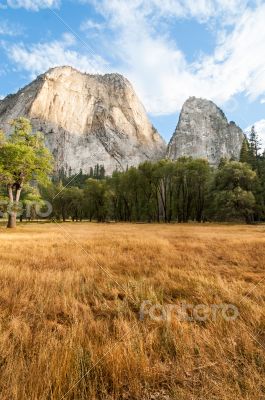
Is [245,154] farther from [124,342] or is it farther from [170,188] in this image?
[124,342]

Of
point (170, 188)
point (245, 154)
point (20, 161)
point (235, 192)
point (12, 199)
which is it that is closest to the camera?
point (20, 161)

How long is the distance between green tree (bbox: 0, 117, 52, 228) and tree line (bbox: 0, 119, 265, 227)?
0.10 m

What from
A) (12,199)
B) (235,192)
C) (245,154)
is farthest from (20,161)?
(245,154)

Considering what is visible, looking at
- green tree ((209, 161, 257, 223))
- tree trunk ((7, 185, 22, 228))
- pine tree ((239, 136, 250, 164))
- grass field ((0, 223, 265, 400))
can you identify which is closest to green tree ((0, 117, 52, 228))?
tree trunk ((7, 185, 22, 228))

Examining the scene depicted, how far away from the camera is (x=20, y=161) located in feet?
87.2

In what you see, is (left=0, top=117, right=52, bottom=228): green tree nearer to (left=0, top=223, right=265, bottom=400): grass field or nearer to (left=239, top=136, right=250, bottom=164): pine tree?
(left=0, top=223, right=265, bottom=400): grass field

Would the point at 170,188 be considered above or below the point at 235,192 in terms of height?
above

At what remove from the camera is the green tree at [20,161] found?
2627 cm

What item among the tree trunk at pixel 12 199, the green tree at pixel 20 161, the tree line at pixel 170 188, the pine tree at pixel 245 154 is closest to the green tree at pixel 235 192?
the tree line at pixel 170 188

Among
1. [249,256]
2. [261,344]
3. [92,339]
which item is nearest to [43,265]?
[92,339]

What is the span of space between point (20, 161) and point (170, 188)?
39323mm

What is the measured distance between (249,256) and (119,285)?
705 centimetres

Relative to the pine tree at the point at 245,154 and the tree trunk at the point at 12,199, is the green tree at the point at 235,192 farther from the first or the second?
the tree trunk at the point at 12,199

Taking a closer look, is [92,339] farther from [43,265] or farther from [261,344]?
[43,265]
